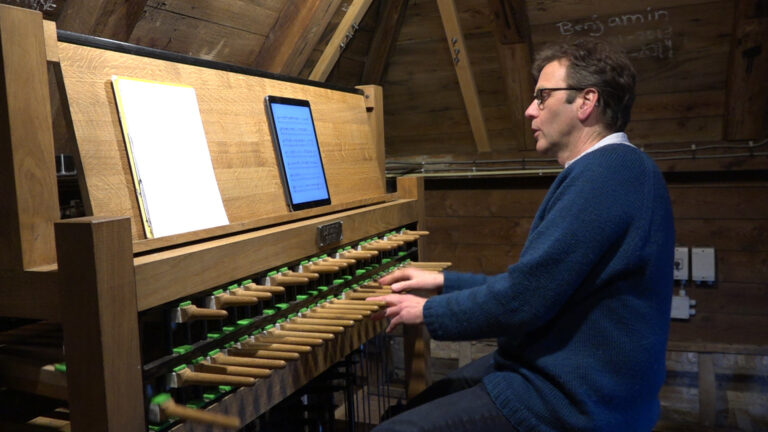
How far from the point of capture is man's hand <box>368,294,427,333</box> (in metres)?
1.53

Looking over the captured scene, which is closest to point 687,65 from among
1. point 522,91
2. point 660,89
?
point 660,89

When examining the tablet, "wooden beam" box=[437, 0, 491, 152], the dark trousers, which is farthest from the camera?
"wooden beam" box=[437, 0, 491, 152]

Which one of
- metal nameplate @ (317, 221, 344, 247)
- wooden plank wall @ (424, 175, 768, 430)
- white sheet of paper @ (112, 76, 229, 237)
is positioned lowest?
wooden plank wall @ (424, 175, 768, 430)

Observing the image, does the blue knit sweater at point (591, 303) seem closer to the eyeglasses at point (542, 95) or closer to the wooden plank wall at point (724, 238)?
the eyeglasses at point (542, 95)

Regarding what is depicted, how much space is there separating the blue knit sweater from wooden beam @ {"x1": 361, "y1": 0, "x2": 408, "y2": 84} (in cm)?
256

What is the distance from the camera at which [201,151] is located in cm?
145

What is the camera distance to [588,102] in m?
1.58

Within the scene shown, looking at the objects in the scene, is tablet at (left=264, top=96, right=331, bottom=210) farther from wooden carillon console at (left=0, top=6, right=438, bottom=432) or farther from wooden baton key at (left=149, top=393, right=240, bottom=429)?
wooden baton key at (left=149, top=393, right=240, bottom=429)

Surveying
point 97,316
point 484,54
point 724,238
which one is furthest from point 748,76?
point 97,316

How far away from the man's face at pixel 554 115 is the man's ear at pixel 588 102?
0.06ft

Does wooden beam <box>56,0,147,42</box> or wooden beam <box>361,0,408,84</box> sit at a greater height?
wooden beam <box>361,0,408,84</box>

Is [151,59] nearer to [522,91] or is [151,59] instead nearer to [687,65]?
[522,91]

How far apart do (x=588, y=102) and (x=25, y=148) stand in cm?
126

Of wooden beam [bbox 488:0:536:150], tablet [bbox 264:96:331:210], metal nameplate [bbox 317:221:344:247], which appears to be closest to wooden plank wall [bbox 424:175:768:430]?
wooden beam [bbox 488:0:536:150]
